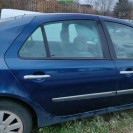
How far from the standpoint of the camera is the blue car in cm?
328

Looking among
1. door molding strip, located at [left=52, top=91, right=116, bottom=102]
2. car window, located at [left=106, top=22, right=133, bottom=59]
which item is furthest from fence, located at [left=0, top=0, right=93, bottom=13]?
door molding strip, located at [left=52, top=91, right=116, bottom=102]

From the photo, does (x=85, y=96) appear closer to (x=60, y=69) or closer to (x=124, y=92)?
(x=60, y=69)

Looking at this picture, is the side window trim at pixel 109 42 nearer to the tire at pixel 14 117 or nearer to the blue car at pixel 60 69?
the blue car at pixel 60 69

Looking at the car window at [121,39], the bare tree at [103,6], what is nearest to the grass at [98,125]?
the car window at [121,39]

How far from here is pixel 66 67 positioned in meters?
3.51

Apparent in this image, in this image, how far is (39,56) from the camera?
11.2 ft

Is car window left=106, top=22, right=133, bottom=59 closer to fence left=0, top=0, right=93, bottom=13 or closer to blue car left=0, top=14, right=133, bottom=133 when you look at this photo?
blue car left=0, top=14, right=133, bottom=133

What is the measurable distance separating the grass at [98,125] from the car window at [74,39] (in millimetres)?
894

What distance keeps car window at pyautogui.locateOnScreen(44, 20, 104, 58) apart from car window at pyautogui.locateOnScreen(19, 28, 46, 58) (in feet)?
0.32

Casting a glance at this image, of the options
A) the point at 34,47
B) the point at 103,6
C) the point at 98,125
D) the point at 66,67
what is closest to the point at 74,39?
the point at 66,67

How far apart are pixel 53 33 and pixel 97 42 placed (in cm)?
62

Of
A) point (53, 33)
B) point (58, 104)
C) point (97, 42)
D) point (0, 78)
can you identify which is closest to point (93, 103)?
point (58, 104)

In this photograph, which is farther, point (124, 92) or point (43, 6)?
point (43, 6)

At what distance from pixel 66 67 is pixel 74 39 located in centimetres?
45
